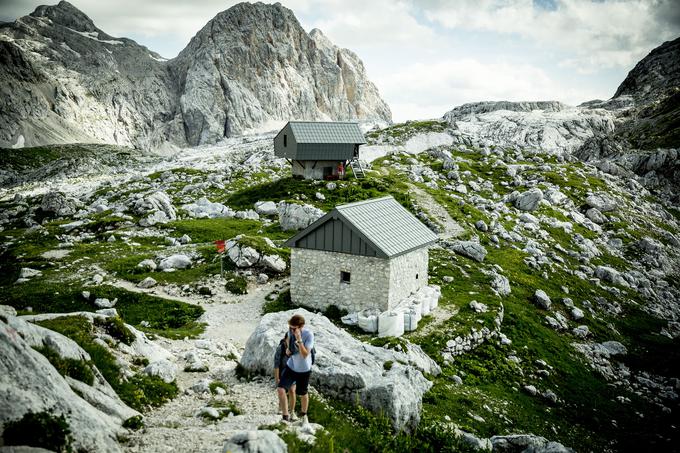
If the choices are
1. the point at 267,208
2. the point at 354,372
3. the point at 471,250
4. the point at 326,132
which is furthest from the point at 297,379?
the point at 326,132

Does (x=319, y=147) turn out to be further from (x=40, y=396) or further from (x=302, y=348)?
(x=40, y=396)

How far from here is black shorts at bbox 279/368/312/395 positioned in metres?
11.2

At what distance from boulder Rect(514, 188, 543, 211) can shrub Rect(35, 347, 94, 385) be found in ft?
174

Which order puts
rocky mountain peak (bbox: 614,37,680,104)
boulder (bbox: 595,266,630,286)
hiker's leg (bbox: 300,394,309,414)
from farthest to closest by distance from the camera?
rocky mountain peak (bbox: 614,37,680,104) < boulder (bbox: 595,266,630,286) < hiker's leg (bbox: 300,394,309,414)

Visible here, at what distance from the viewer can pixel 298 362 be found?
11141 millimetres

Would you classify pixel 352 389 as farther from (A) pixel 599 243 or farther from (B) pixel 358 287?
(A) pixel 599 243

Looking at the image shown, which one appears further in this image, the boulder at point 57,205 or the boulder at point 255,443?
the boulder at point 57,205

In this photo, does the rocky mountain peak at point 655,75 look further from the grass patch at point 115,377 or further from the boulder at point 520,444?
the grass patch at point 115,377

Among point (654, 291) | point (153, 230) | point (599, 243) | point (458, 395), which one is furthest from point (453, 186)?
point (458, 395)

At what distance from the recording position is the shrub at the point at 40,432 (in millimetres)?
7449

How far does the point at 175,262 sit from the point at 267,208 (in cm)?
1587

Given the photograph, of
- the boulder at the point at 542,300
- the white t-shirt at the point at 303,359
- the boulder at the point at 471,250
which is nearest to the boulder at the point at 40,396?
the white t-shirt at the point at 303,359

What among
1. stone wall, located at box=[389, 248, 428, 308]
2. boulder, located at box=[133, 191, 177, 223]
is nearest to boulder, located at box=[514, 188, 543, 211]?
stone wall, located at box=[389, 248, 428, 308]

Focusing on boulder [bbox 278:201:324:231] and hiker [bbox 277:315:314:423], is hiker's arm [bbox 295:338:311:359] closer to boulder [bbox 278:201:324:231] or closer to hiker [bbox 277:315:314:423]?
hiker [bbox 277:315:314:423]
